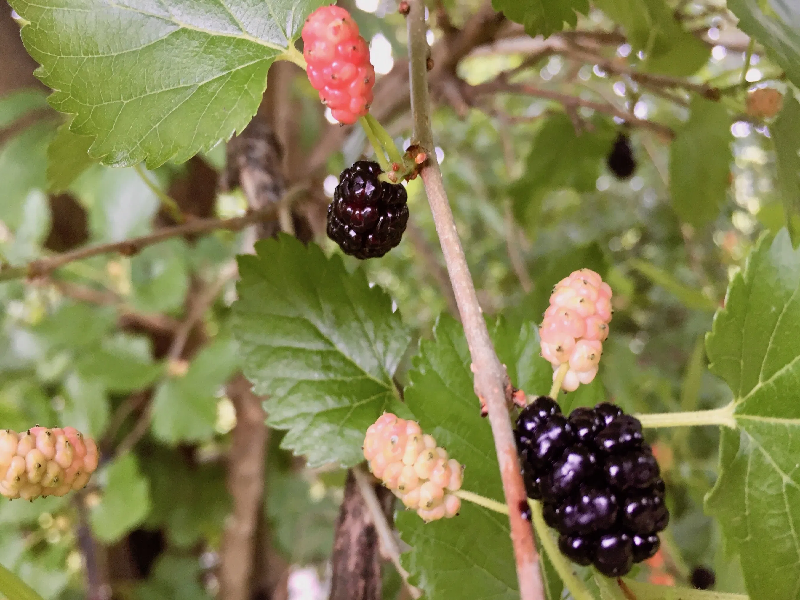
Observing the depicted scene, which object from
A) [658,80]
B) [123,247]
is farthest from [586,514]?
[658,80]

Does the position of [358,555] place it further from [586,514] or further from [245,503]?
[245,503]

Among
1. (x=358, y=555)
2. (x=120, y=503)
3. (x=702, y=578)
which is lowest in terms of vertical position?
(x=702, y=578)

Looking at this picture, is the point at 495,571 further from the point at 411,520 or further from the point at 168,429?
the point at 168,429

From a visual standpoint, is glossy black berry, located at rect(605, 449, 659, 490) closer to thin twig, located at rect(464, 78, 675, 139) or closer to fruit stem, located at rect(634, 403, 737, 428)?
fruit stem, located at rect(634, 403, 737, 428)

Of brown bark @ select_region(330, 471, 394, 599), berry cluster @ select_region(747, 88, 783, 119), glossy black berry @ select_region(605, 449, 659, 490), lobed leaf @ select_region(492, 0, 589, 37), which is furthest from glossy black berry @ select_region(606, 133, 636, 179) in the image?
glossy black berry @ select_region(605, 449, 659, 490)

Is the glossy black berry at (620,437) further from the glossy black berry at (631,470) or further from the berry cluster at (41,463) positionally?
the berry cluster at (41,463)

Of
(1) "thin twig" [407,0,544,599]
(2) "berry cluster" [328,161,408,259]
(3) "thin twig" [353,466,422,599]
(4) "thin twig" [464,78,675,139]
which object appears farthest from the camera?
(4) "thin twig" [464,78,675,139]

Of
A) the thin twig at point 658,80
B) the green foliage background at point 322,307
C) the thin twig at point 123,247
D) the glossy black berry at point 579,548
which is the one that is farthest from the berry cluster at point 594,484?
the thin twig at point 658,80

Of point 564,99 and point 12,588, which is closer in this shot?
Answer: point 12,588
